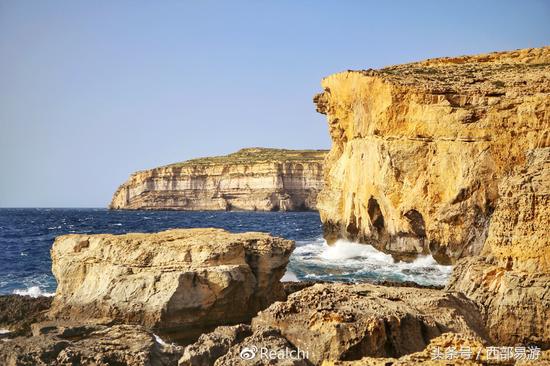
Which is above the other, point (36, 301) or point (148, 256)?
point (148, 256)

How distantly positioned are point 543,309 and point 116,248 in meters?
8.64

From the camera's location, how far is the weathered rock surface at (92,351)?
8375mm

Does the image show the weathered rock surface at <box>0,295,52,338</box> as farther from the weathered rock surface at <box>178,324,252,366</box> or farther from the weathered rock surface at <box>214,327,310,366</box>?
the weathered rock surface at <box>214,327,310,366</box>

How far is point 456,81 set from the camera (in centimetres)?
3184

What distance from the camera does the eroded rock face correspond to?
11688mm

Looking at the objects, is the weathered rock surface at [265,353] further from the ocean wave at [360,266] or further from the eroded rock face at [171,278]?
the ocean wave at [360,266]

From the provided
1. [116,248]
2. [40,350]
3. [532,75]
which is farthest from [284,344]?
[532,75]

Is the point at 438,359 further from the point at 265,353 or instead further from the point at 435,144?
the point at 435,144

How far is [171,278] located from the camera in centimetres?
1182

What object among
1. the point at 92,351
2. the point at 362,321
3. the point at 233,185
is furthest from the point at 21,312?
the point at 233,185

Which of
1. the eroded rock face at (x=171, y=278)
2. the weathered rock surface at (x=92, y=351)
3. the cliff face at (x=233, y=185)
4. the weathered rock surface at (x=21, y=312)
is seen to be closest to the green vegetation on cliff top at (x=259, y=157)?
the cliff face at (x=233, y=185)

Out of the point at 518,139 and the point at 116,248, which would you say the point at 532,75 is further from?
the point at 116,248

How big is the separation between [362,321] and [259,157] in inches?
4786

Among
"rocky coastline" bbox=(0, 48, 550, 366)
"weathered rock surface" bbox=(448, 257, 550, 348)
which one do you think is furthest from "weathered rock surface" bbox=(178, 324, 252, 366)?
"weathered rock surface" bbox=(448, 257, 550, 348)
